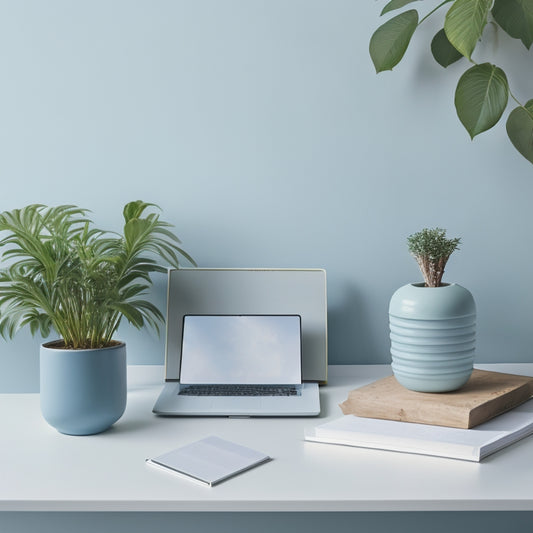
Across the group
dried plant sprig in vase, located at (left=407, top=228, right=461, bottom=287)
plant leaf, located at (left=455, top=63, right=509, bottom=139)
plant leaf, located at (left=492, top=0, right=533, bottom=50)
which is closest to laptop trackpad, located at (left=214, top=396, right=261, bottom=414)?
dried plant sprig in vase, located at (left=407, top=228, right=461, bottom=287)

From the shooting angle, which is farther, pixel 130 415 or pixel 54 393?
pixel 130 415

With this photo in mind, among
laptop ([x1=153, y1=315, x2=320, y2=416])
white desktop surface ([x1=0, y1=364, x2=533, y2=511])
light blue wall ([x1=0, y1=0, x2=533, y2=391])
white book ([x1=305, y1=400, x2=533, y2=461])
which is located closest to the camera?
white desktop surface ([x1=0, y1=364, x2=533, y2=511])

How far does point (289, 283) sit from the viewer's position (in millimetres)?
1320

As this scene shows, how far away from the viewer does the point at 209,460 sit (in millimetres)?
928

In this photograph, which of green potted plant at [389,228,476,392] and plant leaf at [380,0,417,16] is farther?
plant leaf at [380,0,417,16]

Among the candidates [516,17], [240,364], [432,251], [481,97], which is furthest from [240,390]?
[516,17]

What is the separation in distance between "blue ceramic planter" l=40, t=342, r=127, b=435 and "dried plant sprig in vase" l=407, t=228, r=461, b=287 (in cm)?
53

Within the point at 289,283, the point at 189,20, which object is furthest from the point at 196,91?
the point at 289,283

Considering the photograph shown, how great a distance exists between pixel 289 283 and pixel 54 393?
506 millimetres

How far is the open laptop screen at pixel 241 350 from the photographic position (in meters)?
1.25

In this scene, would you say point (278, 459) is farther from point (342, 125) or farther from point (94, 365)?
point (342, 125)

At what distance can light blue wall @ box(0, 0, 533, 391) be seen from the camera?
1.31 metres

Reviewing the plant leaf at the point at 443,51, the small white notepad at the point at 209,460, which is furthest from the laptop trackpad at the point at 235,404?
the plant leaf at the point at 443,51

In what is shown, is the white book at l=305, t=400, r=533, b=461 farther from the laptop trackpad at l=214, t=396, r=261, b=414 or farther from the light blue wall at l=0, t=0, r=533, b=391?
the light blue wall at l=0, t=0, r=533, b=391
